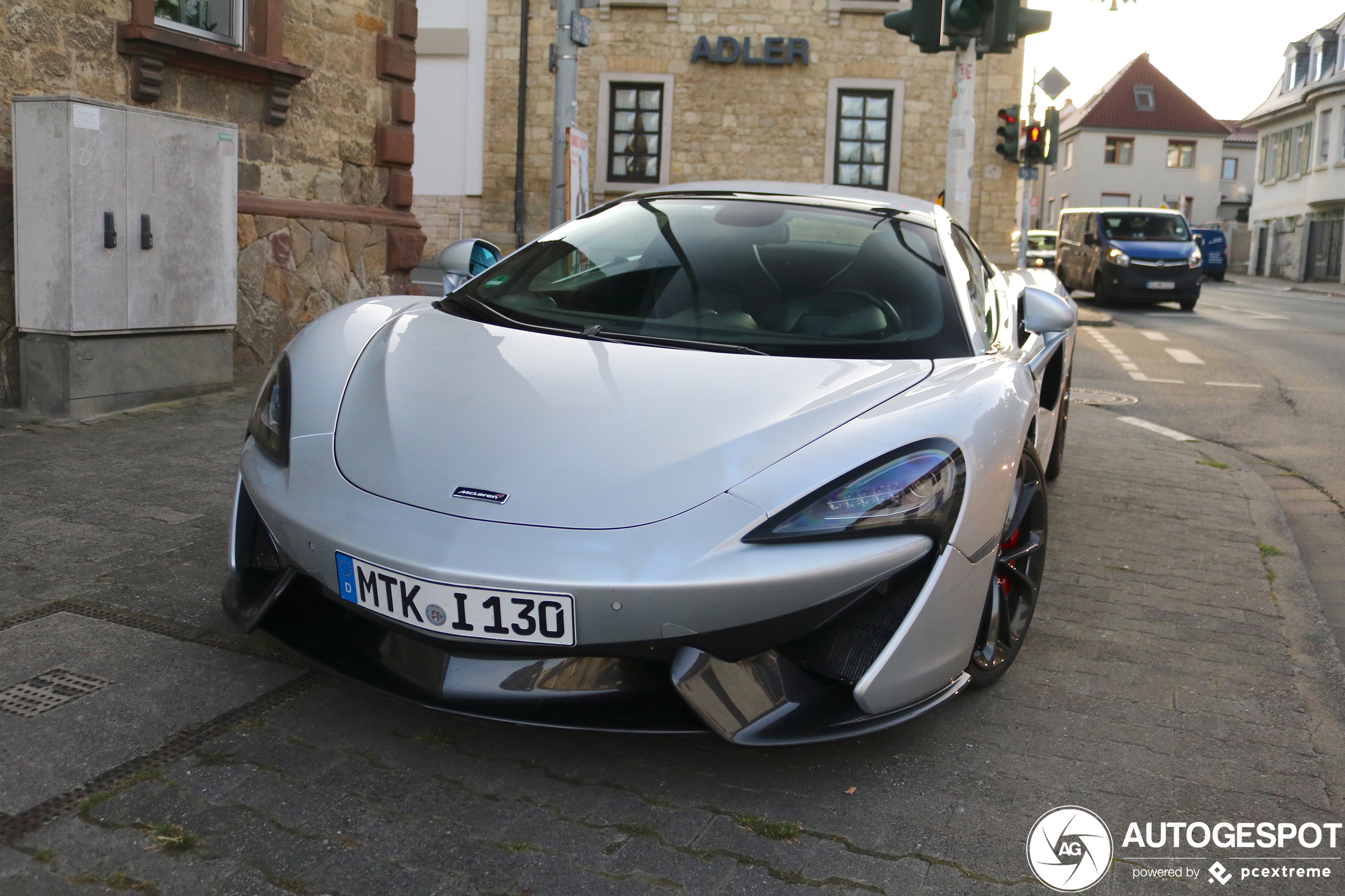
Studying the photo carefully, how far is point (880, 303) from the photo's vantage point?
3.42 metres

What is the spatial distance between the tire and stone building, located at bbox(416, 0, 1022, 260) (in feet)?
53.5

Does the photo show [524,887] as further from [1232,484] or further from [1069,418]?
[1069,418]

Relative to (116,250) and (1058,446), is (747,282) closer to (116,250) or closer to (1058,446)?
(1058,446)

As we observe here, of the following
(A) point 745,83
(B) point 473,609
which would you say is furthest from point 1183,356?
(B) point 473,609

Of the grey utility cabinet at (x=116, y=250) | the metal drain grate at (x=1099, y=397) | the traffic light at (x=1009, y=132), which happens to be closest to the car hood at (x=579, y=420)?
the grey utility cabinet at (x=116, y=250)

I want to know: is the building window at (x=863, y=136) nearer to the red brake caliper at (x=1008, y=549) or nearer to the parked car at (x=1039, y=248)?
the parked car at (x=1039, y=248)

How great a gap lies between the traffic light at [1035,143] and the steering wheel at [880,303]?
1479 cm

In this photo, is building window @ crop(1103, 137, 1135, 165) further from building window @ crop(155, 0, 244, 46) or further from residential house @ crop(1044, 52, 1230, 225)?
building window @ crop(155, 0, 244, 46)

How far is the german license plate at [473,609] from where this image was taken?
7.62 feet

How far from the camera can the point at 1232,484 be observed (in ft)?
20.2

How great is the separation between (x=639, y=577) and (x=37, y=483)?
339cm

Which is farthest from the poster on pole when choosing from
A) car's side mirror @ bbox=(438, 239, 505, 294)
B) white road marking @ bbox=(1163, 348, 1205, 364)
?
white road marking @ bbox=(1163, 348, 1205, 364)

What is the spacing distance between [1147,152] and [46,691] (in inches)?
2606

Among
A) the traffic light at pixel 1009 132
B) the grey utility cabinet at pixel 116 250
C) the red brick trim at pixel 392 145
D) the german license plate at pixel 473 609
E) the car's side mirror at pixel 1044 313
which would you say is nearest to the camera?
the german license plate at pixel 473 609
